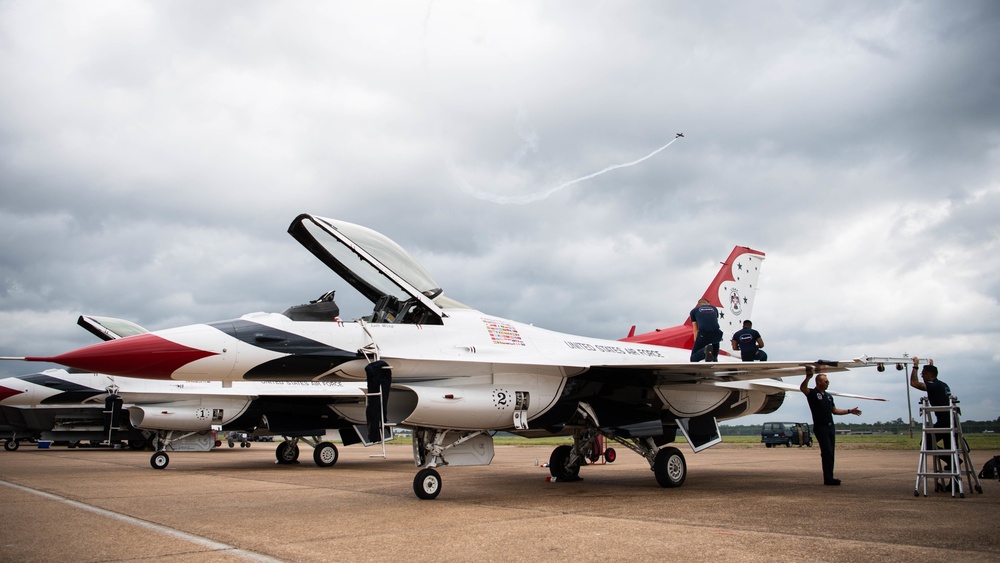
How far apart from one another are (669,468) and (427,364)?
4266 millimetres

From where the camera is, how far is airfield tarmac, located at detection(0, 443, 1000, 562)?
479 centimetres

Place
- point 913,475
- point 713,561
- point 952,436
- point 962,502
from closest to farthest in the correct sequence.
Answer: point 713,561, point 962,502, point 952,436, point 913,475

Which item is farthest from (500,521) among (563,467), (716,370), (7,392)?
(7,392)

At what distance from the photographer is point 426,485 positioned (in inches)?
321

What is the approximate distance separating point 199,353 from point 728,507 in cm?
619

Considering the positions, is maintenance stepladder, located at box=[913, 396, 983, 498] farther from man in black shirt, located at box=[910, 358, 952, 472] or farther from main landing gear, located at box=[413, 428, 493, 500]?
main landing gear, located at box=[413, 428, 493, 500]

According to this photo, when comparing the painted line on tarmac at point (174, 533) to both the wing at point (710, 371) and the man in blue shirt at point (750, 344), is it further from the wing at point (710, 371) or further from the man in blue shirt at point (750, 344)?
the man in blue shirt at point (750, 344)

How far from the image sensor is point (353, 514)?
709 cm

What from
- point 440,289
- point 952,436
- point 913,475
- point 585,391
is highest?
point 440,289

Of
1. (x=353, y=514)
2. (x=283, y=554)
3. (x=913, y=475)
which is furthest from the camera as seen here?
(x=913, y=475)

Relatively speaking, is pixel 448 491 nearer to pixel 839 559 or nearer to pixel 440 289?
pixel 440 289

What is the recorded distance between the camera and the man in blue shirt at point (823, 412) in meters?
9.60

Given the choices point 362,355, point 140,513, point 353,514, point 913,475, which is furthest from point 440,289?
point 913,475

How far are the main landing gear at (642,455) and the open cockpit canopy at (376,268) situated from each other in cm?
375
